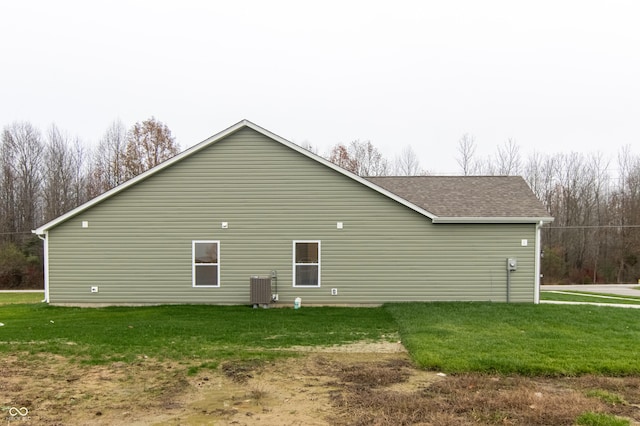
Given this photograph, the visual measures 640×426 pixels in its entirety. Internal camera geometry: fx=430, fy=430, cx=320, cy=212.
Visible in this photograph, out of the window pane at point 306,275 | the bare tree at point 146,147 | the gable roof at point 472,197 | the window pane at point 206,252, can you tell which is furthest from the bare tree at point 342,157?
the window pane at point 206,252

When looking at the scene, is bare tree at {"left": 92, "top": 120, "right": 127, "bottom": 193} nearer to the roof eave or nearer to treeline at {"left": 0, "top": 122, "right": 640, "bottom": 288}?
treeline at {"left": 0, "top": 122, "right": 640, "bottom": 288}

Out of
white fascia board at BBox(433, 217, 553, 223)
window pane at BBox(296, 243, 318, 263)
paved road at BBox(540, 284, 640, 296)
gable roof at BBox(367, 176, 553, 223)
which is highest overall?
gable roof at BBox(367, 176, 553, 223)

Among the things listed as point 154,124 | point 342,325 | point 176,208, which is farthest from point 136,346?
point 154,124

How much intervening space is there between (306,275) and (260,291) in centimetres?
142

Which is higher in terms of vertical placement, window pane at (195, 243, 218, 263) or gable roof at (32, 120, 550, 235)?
gable roof at (32, 120, 550, 235)

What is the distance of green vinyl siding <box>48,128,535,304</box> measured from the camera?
12.4 metres

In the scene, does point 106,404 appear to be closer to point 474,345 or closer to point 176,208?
point 474,345

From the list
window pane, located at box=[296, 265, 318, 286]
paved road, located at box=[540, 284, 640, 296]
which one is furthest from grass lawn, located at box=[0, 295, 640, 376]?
paved road, located at box=[540, 284, 640, 296]

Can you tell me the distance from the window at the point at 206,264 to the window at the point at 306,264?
7.41 feet

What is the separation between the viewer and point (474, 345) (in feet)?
24.0

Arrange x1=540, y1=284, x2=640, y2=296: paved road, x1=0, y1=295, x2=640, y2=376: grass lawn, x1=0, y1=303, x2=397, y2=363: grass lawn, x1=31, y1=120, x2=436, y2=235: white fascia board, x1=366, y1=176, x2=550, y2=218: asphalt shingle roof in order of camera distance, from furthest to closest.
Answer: x1=540, y1=284, x2=640, y2=296: paved road, x1=366, y1=176, x2=550, y2=218: asphalt shingle roof, x1=31, y1=120, x2=436, y2=235: white fascia board, x1=0, y1=303, x2=397, y2=363: grass lawn, x1=0, y1=295, x2=640, y2=376: grass lawn

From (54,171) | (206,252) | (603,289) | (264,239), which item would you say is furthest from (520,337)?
(54,171)

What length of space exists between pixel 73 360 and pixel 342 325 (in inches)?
207

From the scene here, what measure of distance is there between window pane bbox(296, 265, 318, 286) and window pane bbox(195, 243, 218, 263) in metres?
2.46
